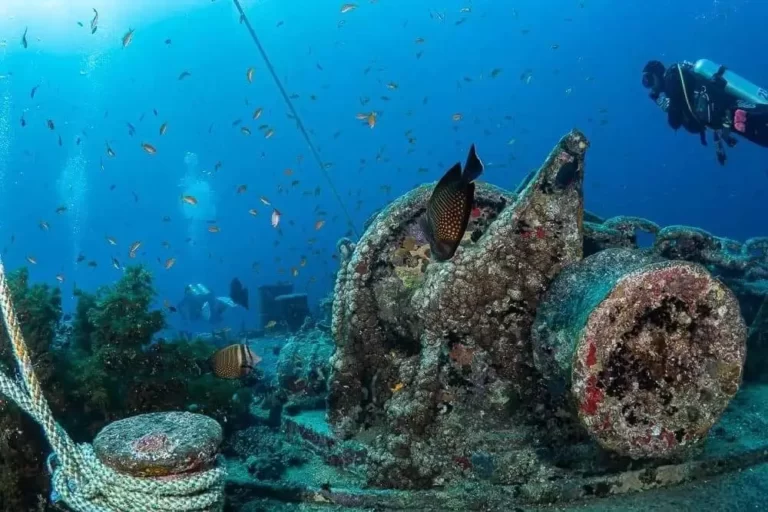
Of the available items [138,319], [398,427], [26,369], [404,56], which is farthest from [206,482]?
[404,56]

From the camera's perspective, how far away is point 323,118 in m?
129

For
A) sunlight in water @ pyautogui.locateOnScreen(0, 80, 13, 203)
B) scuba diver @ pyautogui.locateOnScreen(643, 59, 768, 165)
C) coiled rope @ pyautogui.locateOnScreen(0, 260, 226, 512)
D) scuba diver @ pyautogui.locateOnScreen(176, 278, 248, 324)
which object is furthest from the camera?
sunlight in water @ pyautogui.locateOnScreen(0, 80, 13, 203)

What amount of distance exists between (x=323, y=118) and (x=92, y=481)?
132 metres

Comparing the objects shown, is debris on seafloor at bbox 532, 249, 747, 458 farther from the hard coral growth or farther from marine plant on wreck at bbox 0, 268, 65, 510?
marine plant on wreck at bbox 0, 268, 65, 510

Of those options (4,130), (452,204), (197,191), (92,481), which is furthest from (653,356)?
(4,130)

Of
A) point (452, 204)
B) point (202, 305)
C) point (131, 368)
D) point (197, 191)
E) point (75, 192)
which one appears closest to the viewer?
point (452, 204)

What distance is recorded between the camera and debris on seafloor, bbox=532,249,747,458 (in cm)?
295

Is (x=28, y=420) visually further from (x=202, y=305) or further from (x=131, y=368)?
(x=202, y=305)

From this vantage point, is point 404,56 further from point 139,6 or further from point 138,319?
point 138,319

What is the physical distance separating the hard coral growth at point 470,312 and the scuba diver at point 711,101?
605cm

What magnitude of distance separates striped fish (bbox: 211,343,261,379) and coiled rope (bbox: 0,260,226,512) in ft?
7.10

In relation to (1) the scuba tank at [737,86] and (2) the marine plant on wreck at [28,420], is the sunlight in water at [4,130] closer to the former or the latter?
(2) the marine plant on wreck at [28,420]

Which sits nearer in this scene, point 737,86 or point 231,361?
point 231,361

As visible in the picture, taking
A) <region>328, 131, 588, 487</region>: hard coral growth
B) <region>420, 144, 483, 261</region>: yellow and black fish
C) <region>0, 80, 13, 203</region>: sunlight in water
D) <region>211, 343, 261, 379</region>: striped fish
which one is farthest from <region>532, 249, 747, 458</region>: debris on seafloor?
<region>0, 80, 13, 203</region>: sunlight in water
